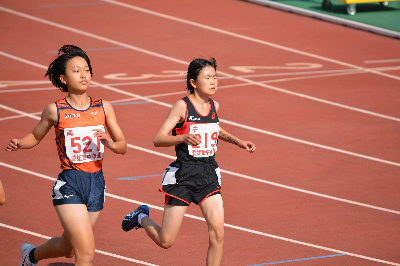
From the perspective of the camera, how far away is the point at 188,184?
227 inches

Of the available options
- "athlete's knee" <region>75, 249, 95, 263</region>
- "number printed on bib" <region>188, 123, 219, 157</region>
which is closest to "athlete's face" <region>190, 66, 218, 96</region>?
"number printed on bib" <region>188, 123, 219, 157</region>

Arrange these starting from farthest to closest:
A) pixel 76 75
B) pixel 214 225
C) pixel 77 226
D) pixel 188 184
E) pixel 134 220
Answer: pixel 134 220 < pixel 188 184 < pixel 214 225 < pixel 76 75 < pixel 77 226

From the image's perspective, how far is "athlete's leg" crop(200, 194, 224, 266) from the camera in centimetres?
568

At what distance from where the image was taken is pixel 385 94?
14.3 meters

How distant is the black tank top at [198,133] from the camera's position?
→ 5.79 metres

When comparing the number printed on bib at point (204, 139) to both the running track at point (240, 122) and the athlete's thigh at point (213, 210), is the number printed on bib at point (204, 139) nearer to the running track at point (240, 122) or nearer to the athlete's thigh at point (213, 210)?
the athlete's thigh at point (213, 210)

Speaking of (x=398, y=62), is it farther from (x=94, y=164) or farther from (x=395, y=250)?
(x=94, y=164)

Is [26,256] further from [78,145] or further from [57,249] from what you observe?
[78,145]

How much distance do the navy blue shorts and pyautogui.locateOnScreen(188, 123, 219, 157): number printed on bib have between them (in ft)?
2.96

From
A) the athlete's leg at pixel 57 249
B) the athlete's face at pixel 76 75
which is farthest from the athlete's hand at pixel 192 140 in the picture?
the athlete's leg at pixel 57 249

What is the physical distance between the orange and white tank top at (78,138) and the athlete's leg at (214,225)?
1039mm

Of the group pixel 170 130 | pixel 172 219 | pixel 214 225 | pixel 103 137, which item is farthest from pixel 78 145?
pixel 214 225

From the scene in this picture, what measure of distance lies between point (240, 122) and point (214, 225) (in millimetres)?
6627

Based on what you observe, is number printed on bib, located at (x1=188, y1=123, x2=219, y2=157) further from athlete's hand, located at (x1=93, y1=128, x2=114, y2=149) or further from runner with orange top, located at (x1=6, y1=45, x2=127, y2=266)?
athlete's hand, located at (x1=93, y1=128, x2=114, y2=149)
